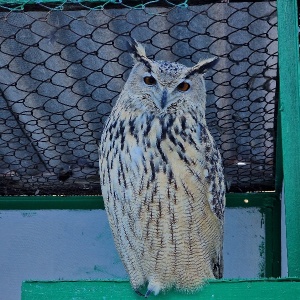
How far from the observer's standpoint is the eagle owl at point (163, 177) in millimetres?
2461

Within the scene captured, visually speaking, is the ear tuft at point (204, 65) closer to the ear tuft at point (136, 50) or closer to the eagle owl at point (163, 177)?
the eagle owl at point (163, 177)

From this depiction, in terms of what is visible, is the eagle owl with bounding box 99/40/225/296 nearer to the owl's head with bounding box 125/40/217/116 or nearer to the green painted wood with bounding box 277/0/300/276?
the owl's head with bounding box 125/40/217/116

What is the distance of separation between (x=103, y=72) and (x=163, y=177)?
2.13ft

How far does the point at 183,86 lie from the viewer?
8.57ft

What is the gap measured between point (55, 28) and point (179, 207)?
2.71 ft

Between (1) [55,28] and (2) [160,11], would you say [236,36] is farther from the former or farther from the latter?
(1) [55,28]

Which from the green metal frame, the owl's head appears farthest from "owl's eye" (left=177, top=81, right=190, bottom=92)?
the green metal frame

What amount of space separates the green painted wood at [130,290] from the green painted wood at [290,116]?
0.18 m

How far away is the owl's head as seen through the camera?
2.55 meters

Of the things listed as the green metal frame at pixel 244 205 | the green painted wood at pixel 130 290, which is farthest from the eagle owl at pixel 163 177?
the green metal frame at pixel 244 205

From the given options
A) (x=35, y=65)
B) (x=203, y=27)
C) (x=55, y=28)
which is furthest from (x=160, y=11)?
(x=35, y=65)

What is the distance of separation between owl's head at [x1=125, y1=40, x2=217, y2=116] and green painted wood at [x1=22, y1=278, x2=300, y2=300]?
2.41 ft

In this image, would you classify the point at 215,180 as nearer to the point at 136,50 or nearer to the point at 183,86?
the point at 183,86

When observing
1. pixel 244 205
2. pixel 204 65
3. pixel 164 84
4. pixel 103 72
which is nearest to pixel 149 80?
pixel 164 84
